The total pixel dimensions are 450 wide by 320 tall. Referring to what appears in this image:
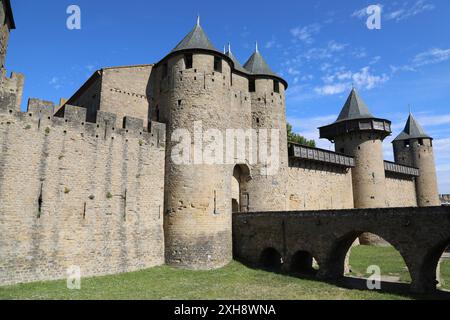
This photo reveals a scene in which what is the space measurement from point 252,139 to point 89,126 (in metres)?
8.97

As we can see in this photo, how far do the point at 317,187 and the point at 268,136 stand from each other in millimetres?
7246

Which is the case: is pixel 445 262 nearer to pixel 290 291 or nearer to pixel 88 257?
pixel 290 291

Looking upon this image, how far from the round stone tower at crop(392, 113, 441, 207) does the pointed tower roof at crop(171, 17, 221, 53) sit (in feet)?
94.2

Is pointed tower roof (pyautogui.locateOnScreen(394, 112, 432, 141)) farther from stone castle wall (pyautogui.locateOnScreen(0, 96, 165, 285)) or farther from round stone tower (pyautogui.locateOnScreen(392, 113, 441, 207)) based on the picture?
stone castle wall (pyautogui.locateOnScreen(0, 96, 165, 285))

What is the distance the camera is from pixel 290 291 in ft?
37.3

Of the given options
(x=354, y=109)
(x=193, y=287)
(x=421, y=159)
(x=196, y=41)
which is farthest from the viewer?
(x=421, y=159)

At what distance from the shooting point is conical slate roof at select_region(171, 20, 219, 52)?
16.8m

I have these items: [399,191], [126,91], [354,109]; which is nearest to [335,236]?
[126,91]

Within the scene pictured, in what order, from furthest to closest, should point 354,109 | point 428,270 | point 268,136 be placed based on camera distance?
point 354,109, point 268,136, point 428,270

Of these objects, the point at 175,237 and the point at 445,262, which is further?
the point at 445,262

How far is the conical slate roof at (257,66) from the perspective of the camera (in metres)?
20.0

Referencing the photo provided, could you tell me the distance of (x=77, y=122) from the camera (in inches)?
518

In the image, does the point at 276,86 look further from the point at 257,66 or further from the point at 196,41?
the point at 196,41
